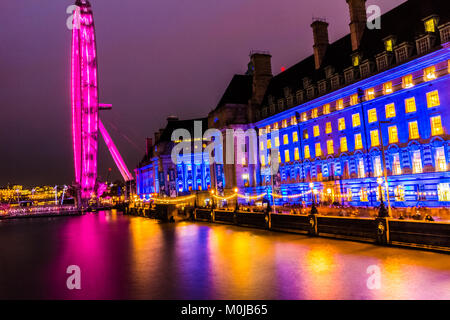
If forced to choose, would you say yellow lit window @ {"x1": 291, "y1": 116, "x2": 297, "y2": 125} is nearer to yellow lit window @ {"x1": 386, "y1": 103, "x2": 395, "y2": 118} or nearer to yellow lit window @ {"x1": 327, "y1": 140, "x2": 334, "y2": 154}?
yellow lit window @ {"x1": 327, "y1": 140, "x2": 334, "y2": 154}

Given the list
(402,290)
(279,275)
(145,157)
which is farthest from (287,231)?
(145,157)

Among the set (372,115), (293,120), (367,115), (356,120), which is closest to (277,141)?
(293,120)

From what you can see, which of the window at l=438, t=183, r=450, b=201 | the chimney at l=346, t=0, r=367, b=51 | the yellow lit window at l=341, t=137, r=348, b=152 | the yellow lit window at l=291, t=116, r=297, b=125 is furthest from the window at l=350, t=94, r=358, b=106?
the window at l=438, t=183, r=450, b=201

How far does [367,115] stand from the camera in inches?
1654

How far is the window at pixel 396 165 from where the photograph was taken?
3840 centimetres

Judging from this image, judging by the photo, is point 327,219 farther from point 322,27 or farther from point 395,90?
point 322,27

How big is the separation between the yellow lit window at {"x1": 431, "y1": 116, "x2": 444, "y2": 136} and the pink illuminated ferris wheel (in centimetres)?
4569

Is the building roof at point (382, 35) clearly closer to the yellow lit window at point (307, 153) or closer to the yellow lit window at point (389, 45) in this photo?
the yellow lit window at point (389, 45)

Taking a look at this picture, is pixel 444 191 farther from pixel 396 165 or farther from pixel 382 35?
Result: pixel 382 35

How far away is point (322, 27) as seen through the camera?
5519cm

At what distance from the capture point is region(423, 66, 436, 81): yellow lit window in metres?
34.6

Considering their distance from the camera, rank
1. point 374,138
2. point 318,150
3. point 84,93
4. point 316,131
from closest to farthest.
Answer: point 374,138 < point 318,150 < point 316,131 < point 84,93

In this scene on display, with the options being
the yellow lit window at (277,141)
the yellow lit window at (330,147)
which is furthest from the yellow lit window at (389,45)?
the yellow lit window at (277,141)

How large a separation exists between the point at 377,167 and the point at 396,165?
7.73 ft
